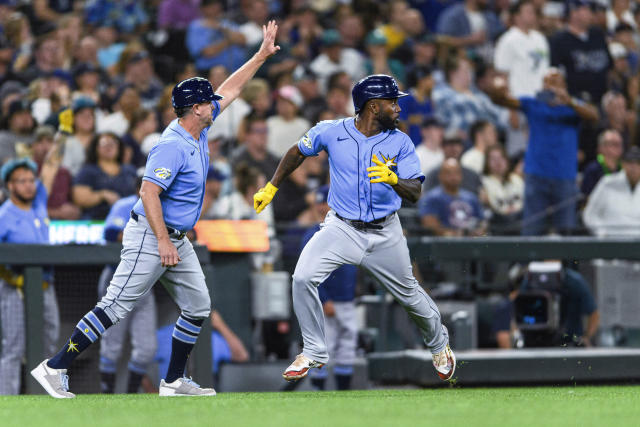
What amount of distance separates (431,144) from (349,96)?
1.29 metres

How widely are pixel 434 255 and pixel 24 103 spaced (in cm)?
459

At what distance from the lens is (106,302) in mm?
6918

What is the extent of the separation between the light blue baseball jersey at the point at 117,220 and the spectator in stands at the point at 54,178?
1.30m

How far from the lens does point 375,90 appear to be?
23.2ft

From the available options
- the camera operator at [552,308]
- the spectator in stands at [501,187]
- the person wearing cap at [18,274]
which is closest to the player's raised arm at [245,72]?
the person wearing cap at [18,274]

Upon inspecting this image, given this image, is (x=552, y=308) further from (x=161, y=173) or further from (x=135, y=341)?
(x=161, y=173)

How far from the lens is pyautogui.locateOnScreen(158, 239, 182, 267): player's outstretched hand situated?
675 centimetres

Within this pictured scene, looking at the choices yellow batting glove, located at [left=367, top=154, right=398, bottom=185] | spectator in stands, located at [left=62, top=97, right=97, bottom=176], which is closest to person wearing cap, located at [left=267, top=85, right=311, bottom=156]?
spectator in stands, located at [left=62, top=97, right=97, bottom=176]

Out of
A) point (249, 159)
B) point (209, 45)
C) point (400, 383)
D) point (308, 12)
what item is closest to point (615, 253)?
point (400, 383)

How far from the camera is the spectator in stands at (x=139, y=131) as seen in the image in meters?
11.7

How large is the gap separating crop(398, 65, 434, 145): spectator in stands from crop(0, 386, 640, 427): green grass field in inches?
254

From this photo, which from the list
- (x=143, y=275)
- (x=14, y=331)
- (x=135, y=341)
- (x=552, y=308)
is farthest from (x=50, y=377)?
(x=552, y=308)

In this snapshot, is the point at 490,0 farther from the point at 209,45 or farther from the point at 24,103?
the point at 24,103

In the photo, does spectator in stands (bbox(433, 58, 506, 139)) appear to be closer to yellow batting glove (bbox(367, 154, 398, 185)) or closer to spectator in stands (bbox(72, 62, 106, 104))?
spectator in stands (bbox(72, 62, 106, 104))
